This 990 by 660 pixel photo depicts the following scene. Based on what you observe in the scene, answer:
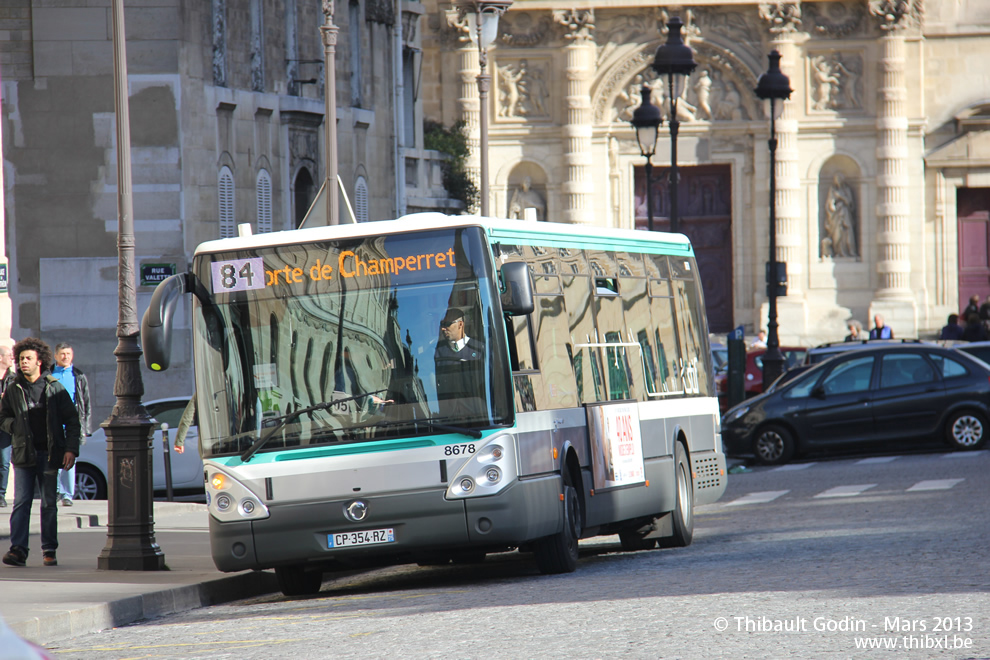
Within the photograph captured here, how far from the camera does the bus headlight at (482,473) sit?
426 inches

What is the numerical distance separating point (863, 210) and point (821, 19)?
18.5ft

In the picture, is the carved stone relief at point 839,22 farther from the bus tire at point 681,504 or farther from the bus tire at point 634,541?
the bus tire at point 634,541

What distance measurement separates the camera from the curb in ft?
31.8

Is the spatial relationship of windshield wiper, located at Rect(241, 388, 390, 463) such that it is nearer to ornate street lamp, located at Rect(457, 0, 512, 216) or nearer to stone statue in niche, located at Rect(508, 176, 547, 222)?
ornate street lamp, located at Rect(457, 0, 512, 216)

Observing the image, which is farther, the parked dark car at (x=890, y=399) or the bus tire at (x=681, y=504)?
the parked dark car at (x=890, y=399)

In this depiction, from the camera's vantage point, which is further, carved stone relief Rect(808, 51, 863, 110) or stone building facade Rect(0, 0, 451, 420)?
carved stone relief Rect(808, 51, 863, 110)

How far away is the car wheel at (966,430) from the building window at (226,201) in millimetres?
11242

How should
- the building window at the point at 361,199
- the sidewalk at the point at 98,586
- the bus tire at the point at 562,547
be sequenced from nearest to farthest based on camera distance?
the sidewalk at the point at 98,586
the bus tire at the point at 562,547
the building window at the point at 361,199

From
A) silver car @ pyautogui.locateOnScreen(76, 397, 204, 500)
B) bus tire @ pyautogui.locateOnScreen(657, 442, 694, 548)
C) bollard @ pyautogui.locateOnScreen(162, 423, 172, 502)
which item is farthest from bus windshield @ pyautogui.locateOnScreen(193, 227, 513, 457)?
silver car @ pyautogui.locateOnScreen(76, 397, 204, 500)

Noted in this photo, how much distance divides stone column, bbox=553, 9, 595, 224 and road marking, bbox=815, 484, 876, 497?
29300 millimetres

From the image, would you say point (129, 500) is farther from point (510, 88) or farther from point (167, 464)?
point (510, 88)

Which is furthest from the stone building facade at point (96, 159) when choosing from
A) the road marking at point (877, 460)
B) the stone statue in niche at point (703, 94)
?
the stone statue in niche at point (703, 94)

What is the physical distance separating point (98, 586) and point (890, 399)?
14.5m

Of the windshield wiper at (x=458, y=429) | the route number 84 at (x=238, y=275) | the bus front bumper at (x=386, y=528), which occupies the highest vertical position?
the route number 84 at (x=238, y=275)
